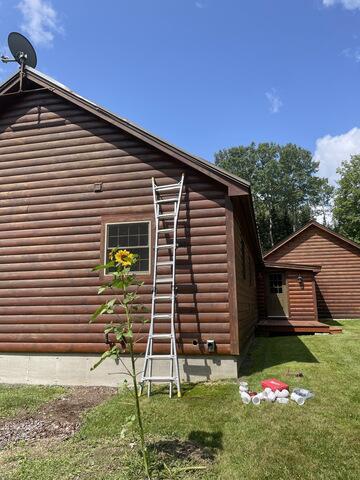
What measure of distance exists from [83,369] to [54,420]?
7.08ft

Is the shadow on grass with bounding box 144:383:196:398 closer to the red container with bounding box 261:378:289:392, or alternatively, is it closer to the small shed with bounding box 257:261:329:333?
the red container with bounding box 261:378:289:392

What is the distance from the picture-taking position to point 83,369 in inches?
301

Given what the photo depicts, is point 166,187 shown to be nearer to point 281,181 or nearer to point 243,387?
point 243,387

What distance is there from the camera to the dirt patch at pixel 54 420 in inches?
194

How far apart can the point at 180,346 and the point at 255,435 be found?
2896mm

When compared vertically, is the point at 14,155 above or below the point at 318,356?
above

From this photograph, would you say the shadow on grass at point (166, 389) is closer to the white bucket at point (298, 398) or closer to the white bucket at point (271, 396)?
the white bucket at point (271, 396)

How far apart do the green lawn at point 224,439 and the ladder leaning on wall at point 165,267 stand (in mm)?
947

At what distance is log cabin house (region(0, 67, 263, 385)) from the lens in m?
7.35

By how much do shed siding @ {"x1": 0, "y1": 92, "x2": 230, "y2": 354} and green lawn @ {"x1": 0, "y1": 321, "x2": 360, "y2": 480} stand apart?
1.74 meters

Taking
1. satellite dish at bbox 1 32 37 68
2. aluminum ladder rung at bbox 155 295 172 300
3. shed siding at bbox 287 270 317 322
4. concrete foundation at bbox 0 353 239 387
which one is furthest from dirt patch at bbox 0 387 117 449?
shed siding at bbox 287 270 317 322

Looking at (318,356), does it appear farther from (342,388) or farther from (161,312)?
(161,312)

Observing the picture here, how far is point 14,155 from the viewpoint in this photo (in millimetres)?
9109

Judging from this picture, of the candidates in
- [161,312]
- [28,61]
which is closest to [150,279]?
[161,312]
